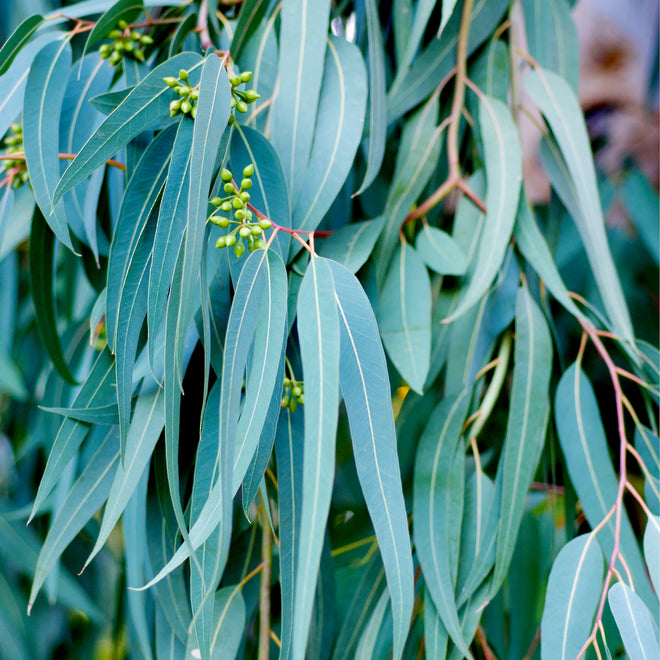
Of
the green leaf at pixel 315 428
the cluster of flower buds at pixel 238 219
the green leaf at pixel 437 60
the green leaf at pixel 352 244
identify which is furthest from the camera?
the green leaf at pixel 437 60

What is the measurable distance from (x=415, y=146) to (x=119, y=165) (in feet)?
0.96

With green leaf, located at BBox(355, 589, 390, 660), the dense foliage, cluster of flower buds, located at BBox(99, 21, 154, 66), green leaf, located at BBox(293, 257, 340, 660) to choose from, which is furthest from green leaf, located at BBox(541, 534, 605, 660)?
cluster of flower buds, located at BBox(99, 21, 154, 66)

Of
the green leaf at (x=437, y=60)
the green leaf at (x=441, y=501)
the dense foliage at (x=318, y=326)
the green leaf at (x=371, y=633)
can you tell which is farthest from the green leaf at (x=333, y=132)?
the green leaf at (x=371, y=633)

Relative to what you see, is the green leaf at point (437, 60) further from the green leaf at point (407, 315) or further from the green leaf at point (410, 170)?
the green leaf at point (407, 315)

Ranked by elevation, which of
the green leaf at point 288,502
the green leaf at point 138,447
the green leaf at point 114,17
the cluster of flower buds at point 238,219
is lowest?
the green leaf at point 288,502

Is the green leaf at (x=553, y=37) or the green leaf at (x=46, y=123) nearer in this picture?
the green leaf at (x=46, y=123)

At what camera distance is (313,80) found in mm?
529

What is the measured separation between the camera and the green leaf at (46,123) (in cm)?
49

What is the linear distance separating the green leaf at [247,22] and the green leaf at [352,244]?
185 millimetres

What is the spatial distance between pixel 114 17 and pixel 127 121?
8.1 inches

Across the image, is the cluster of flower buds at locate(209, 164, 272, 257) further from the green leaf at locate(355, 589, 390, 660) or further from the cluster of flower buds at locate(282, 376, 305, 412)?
the green leaf at locate(355, 589, 390, 660)

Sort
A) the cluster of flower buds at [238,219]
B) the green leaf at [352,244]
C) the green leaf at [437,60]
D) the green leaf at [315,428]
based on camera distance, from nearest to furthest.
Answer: the green leaf at [315,428]
the cluster of flower buds at [238,219]
the green leaf at [352,244]
the green leaf at [437,60]

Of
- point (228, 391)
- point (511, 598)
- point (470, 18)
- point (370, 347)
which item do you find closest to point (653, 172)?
point (470, 18)

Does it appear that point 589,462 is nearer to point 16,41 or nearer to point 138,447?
point 138,447
